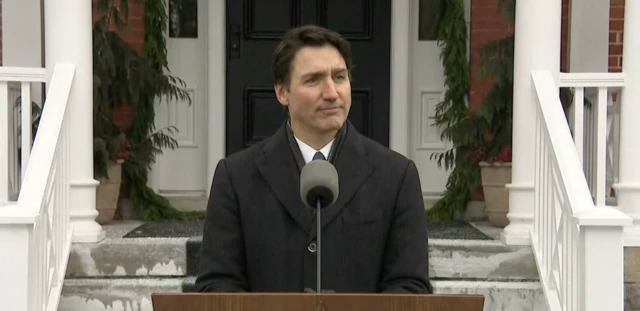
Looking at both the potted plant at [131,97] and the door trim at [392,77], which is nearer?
the potted plant at [131,97]

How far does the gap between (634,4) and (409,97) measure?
2074 mm

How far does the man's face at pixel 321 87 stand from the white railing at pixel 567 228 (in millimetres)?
1566

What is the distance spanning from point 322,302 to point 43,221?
2.22 meters

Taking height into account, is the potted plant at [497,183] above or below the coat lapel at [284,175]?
below

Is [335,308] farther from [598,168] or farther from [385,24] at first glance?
[385,24]

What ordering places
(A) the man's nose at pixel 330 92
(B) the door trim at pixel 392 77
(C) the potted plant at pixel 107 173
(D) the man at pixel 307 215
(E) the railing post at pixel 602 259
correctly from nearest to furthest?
(A) the man's nose at pixel 330 92
(D) the man at pixel 307 215
(E) the railing post at pixel 602 259
(C) the potted plant at pixel 107 173
(B) the door trim at pixel 392 77

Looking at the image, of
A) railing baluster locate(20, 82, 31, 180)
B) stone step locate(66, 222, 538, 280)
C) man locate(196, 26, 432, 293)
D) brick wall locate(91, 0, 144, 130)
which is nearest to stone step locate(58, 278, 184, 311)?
stone step locate(66, 222, 538, 280)

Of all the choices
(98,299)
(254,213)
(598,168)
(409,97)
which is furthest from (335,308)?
(409,97)

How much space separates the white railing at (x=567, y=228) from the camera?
3.59 metres

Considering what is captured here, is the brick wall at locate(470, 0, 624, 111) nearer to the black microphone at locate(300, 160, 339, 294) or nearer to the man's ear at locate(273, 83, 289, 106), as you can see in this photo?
the man's ear at locate(273, 83, 289, 106)

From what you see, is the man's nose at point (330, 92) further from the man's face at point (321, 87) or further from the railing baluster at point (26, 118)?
the railing baluster at point (26, 118)

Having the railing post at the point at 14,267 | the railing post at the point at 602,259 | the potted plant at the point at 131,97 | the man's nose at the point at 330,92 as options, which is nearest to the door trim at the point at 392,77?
the potted plant at the point at 131,97

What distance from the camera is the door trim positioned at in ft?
20.9

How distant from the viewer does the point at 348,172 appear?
2.59 metres
